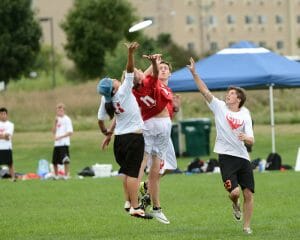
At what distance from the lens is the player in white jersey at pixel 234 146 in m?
13.2

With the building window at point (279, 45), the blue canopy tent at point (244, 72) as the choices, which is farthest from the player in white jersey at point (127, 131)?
the building window at point (279, 45)

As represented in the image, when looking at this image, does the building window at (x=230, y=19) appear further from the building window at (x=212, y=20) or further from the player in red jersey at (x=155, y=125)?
the player in red jersey at (x=155, y=125)

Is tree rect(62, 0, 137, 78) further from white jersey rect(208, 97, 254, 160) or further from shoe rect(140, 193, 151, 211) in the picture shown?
white jersey rect(208, 97, 254, 160)

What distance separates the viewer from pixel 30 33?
60875 millimetres

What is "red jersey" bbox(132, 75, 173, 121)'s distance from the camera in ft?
46.8

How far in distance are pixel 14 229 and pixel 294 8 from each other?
86134 mm

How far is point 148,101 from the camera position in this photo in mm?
14477

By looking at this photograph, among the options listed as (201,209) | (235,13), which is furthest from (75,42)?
(201,209)

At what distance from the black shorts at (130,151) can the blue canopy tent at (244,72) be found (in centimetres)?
1407

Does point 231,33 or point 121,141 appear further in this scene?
point 231,33

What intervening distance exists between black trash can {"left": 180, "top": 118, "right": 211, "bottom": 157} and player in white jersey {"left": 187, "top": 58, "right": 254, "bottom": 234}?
71.4ft

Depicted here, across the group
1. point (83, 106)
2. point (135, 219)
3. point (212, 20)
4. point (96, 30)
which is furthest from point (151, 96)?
point (212, 20)

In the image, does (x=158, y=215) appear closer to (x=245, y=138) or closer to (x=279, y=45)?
(x=245, y=138)

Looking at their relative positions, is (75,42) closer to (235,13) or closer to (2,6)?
(2,6)
